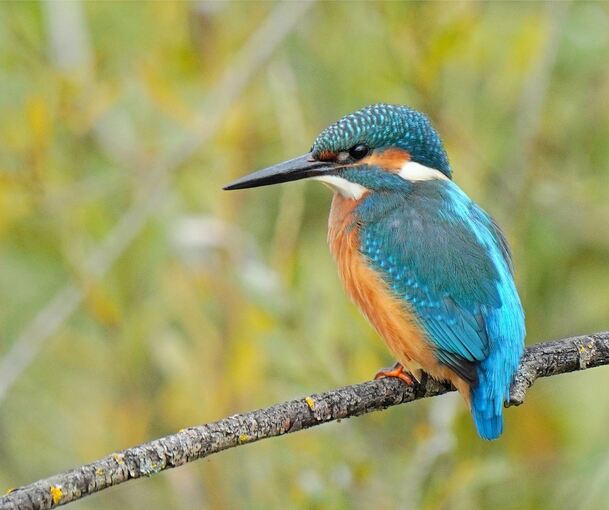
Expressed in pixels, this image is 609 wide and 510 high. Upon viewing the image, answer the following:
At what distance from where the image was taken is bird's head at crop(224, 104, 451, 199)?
8.71ft

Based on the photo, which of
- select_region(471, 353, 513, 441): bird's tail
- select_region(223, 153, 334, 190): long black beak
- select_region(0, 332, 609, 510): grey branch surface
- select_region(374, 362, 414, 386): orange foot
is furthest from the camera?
select_region(223, 153, 334, 190): long black beak

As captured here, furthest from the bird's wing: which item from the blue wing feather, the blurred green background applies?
the blurred green background

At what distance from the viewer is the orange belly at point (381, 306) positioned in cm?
244

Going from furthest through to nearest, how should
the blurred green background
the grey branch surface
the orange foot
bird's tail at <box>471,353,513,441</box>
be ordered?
the blurred green background → the orange foot → bird's tail at <box>471,353,513,441</box> → the grey branch surface

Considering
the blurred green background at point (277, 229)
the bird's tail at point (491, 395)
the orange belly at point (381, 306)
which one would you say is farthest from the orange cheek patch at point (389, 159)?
the bird's tail at point (491, 395)

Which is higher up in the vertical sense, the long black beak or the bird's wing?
the long black beak

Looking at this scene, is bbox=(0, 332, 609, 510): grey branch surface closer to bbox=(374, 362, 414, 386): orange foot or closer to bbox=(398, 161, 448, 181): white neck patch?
bbox=(374, 362, 414, 386): orange foot

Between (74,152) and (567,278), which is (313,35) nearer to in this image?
(74,152)

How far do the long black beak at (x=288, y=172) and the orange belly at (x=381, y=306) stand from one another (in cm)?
11

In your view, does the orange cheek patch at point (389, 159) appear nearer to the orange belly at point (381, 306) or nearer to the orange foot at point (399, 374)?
the orange belly at point (381, 306)


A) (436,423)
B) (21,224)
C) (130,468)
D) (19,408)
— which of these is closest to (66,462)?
(19,408)

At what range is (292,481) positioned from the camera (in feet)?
9.48

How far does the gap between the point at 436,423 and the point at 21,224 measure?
4.11 ft

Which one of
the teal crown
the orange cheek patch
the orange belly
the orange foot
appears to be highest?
the teal crown
